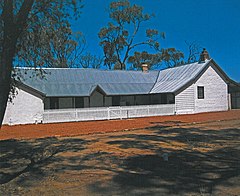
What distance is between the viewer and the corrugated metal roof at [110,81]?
28381 millimetres

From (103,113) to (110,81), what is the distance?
6.82 metres

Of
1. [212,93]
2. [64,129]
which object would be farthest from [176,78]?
[64,129]

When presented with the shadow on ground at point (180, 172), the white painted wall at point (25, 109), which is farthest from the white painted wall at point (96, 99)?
the shadow on ground at point (180, 172)

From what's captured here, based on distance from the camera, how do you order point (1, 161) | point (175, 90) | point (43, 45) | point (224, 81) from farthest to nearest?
point (224, 81) → point (175, 90) → point (1, 161) → point (43, 45)

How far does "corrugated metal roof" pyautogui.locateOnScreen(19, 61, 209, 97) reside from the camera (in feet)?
93.1

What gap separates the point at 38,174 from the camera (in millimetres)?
7398

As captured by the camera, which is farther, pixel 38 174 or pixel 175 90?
pixel 175 90

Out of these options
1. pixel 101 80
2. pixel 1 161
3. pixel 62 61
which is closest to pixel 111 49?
pixel 62 61

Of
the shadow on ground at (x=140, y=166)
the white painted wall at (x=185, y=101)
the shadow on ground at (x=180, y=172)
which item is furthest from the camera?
the white painted wall at (x=185, y=101)

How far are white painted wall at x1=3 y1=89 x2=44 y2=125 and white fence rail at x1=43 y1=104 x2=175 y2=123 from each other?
0.72 meters

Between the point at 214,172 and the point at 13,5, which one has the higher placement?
the point at 13,5

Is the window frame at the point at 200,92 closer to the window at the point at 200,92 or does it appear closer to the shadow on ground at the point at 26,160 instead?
the window at the point at 200,92

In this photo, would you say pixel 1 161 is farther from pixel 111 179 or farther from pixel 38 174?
pixel 111 179

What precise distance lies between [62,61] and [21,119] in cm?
2652
